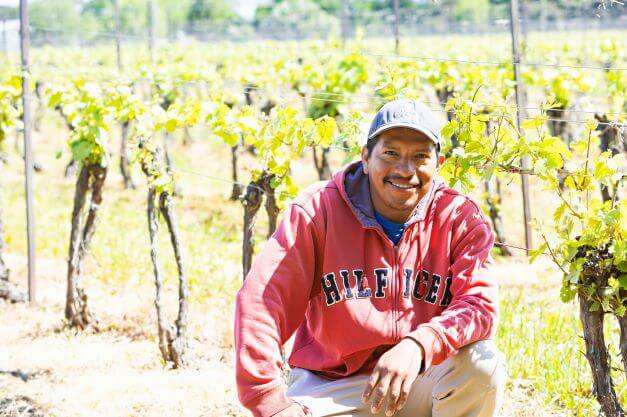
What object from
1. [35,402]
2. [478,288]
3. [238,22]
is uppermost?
[238,22]

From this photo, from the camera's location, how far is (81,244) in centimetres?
616

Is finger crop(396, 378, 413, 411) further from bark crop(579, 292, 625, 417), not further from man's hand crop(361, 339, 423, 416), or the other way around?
bark crop(579, 292, 625, 417)

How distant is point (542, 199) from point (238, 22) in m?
52.3

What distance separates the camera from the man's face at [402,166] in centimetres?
300

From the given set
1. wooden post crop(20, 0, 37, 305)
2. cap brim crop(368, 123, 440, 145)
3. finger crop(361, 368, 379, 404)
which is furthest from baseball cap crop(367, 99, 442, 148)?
wooden post crop(20, 0, 37, 305)

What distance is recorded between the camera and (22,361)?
542cm

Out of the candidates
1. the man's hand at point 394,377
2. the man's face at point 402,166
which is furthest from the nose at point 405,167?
the man's hand at point 394,377

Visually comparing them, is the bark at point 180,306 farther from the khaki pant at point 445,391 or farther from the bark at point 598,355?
the bark at point 598,355

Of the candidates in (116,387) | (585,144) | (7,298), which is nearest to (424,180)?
(585,144)

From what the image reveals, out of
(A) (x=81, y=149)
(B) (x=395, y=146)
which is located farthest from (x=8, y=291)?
(B) (x=395, y=146)

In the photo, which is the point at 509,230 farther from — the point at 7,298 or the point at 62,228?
the point at 7,298

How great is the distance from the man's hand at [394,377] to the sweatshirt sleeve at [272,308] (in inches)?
10.3

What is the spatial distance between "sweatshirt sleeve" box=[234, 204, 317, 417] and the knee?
1.75 feet

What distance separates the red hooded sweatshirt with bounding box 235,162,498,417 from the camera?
9.73 ft
